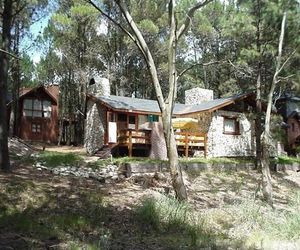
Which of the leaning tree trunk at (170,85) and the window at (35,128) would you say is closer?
the leaning tree trunk at (170,85)

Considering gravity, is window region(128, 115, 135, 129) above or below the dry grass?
above

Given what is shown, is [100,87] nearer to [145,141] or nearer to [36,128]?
[145,141]

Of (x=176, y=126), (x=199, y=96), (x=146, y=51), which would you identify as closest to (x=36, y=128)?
(x=199, y=96)

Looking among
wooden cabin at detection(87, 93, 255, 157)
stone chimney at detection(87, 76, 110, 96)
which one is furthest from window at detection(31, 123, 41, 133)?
wooden cabin at detection(87, 93, 255, 157)

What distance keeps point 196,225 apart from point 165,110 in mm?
3151

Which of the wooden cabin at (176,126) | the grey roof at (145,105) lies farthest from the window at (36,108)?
the grey roof at (145,105)

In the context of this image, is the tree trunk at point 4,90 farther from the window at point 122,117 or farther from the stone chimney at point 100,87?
the stone chimney at point 100,87

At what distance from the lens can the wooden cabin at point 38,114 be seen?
31.2 metres

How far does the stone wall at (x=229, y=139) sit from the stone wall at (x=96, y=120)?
6.18 metres

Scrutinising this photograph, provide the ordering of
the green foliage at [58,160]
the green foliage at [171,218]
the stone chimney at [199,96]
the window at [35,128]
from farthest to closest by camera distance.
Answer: the window at [35,128] < the stone chimney at [199,96] < the green foliage at [58,160] < the green foliage at [171,218]

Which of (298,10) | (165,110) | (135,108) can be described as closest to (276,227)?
(165,110)

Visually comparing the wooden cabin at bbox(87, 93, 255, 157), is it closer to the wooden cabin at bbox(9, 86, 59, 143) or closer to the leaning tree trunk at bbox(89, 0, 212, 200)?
the wooden cabin at bbox(9, 86, 59, 143)

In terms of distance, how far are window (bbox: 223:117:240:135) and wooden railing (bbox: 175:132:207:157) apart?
2211 millimetres

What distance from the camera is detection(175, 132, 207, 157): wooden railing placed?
71.3 ft
